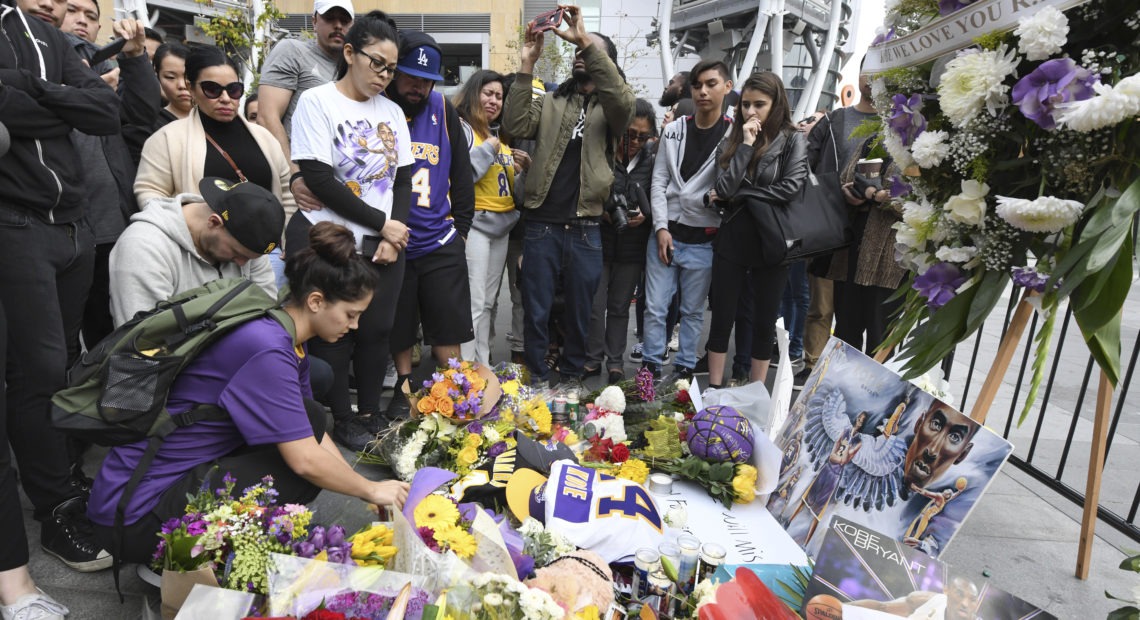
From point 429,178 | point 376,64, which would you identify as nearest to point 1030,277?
point 376,64

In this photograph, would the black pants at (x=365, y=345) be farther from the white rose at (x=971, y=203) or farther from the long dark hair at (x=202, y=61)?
the white rose at (x=971, y=203)

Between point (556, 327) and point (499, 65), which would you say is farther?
point (499, 65)

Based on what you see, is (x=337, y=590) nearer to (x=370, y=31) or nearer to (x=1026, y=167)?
(x=1026, y=167)

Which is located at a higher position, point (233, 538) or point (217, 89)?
point (217, 89)

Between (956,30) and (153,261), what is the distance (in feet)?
8.18

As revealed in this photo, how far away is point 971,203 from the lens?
1526 mm

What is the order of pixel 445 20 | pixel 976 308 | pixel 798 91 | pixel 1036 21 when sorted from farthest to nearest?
pixel 798 91
pixel 445 20
pixel 976 308
pixel 1036 21

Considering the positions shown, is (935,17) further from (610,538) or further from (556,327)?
(556,327)

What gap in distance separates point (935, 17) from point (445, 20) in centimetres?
2293

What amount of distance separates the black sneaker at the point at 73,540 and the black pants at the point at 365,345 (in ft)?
3.55

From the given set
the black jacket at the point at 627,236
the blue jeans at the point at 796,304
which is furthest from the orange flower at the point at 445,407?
the blue jeans at the point at 796,304

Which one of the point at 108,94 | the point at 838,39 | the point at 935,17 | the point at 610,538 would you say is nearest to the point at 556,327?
the point at 610,538

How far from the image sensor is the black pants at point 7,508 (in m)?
1.81

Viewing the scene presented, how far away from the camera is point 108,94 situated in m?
2.21
